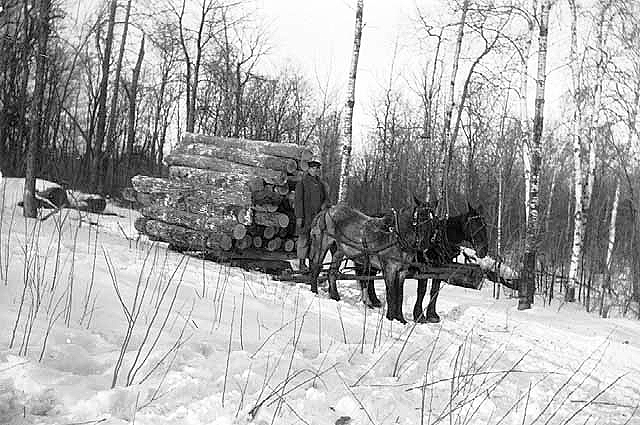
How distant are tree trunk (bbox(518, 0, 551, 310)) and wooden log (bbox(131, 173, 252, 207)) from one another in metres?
4.53

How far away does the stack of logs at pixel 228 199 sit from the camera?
9.84 meters

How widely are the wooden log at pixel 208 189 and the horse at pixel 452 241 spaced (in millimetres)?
3598

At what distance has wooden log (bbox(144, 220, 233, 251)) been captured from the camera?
388 inches

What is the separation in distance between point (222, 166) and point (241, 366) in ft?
24.1

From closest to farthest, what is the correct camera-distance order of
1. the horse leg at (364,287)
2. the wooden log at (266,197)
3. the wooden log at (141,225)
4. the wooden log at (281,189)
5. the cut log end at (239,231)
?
the horse leg at (364,287) < the cut log end at (239,231) < the wooden log at (266,197) < the wooden log at (281,189) < the wooden log at (141,225)

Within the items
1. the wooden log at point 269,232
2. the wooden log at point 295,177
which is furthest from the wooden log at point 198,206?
the wooden log at point 295,177

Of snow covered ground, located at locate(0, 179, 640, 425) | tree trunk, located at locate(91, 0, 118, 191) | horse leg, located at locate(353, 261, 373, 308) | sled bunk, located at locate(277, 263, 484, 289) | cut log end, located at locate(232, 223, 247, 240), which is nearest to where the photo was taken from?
snow covered ground, located at locate(0, 179, 640, 425)

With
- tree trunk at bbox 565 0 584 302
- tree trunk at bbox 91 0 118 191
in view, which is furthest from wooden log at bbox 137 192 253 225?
tree trunk at bbox 91 0 118 191

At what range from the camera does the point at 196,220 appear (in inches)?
399

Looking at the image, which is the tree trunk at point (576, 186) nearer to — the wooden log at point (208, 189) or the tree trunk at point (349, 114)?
the tree trunk at point (349, 114)

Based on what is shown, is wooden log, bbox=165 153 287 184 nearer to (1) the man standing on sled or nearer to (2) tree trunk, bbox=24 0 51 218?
(1) the man standing on sled

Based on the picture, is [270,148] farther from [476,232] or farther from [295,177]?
[476,232]

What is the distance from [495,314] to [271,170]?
14.2ft

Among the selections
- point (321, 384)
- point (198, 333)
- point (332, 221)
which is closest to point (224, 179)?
point (332, 221)
